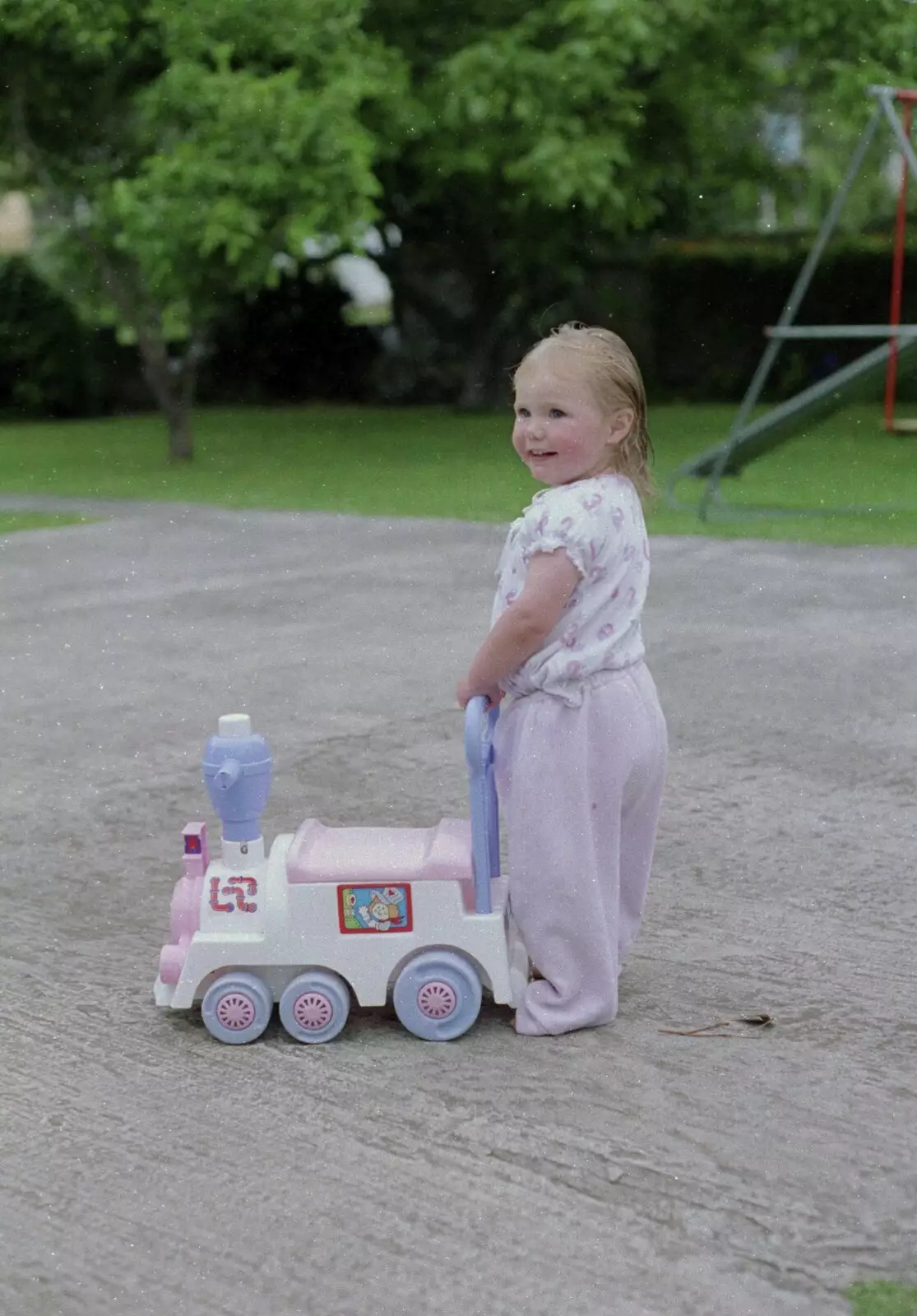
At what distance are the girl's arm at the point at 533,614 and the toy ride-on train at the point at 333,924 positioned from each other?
10 cm

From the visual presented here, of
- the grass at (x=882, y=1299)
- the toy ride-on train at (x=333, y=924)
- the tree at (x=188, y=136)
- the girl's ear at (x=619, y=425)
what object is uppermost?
the tree at (x=188, y=136)

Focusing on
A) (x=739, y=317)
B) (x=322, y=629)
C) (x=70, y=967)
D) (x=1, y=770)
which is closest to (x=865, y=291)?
(x=739, y=317)

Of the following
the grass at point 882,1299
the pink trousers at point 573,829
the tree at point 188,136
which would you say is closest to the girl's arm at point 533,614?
the pink trousers at point 573,829

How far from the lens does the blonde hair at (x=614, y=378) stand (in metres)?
3.09

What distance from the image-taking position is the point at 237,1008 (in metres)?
3.14

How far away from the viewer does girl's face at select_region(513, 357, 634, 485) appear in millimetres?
3086

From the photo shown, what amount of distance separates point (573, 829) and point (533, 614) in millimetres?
385

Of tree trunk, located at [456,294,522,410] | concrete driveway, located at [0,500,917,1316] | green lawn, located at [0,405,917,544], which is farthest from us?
tree trunk, located at [456,294,522,410]

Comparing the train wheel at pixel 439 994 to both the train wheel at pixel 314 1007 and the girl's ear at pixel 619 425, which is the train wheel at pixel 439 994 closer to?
the train wheel at pixel 314 1007

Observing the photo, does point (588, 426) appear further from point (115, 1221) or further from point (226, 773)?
point (115, 1221)

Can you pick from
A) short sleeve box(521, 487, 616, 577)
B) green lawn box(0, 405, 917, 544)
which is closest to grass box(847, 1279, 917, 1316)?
short sleeve box(521, 487, 616, 577)

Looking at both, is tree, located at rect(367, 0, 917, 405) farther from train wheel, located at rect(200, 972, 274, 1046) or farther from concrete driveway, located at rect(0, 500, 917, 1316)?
train wheel, located at rect(200, 972, 274, 1046)

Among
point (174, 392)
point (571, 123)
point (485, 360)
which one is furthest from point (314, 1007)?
point (485, 360)

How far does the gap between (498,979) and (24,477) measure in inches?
520
